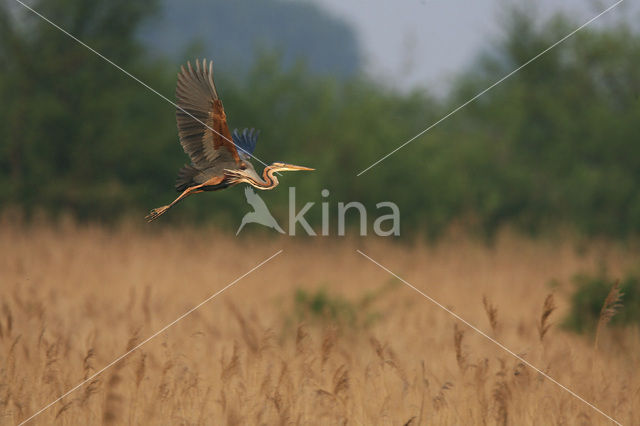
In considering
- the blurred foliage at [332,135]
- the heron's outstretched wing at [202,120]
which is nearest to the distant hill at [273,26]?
the blurred foliage at [332,135]

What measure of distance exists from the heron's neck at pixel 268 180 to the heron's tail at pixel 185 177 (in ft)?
1.05

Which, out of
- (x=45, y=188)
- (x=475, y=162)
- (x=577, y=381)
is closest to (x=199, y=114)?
(x=577, y=381)

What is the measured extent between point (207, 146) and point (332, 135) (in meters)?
10.9

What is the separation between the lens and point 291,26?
9669 centimetres

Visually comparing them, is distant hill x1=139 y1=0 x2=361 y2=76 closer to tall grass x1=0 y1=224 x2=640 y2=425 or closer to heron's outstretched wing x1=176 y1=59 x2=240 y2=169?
tall grass x1=0 y1=224 x2=640 y2=425

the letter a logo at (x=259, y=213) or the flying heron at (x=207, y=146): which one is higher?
the flying heron at (x=207, y=146)

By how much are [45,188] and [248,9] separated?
304ft

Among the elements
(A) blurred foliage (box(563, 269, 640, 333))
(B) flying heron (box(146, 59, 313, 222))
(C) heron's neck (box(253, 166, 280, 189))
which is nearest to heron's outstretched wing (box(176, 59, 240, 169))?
→ (B) flying heron (box(146, 59, 313, 222))

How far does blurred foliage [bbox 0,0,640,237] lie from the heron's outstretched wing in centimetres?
932

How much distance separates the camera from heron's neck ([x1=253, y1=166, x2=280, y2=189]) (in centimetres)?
291

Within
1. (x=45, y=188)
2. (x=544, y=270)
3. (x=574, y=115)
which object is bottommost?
(x=544, y=270)

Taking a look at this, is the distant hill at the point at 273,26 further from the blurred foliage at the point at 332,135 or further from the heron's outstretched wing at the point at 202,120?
the heron's outstretched wing at the point at 202,120

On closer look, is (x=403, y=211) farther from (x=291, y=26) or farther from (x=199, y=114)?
(x=291, y=26)

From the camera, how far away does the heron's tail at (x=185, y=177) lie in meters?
3.11
